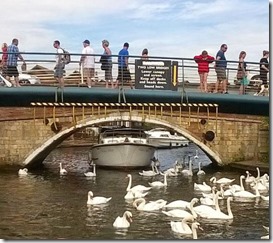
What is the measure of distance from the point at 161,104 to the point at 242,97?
1822 mm

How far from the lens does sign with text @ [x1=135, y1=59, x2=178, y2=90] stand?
15.7m

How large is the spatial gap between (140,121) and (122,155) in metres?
2.10

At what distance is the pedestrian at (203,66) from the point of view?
605 inches

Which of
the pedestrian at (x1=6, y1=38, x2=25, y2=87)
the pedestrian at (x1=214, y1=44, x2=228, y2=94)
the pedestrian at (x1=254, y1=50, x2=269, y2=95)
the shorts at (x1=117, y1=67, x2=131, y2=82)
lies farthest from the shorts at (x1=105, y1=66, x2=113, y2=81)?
the pedestrian at (x1=254, y1=50, x2=269, y2=95)

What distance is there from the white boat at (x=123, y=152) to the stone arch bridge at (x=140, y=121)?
1892mm

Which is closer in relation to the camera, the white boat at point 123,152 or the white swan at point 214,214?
the white swan at point 214,214

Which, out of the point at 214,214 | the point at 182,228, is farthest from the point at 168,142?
the point at 182,228

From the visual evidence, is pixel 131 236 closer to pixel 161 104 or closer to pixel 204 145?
pixel 161 104

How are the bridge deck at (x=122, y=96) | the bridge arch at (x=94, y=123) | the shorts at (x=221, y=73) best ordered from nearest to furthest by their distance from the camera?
the bridge deck at (x=122, y=96)
the shorts at (x=221, y=73)
the bridge arch at (x=94, y=123)

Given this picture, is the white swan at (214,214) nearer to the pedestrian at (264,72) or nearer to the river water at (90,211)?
the river water at (90,211)

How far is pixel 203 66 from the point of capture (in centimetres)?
1546

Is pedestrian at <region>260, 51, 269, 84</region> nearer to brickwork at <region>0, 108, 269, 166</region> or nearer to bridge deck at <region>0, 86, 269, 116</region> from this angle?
bridge deck at <region>0, 86, 269, 116</region>

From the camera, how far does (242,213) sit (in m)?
15.0

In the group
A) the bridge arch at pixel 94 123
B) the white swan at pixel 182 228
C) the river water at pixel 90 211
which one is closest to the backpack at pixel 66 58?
the river water at pixel 90 211
